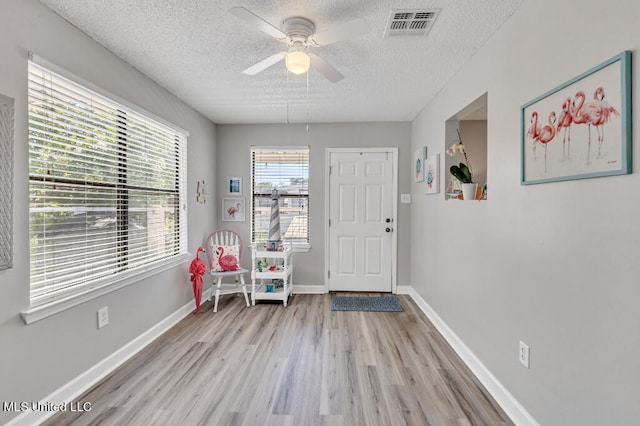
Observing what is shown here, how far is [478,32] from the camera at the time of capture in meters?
2.15

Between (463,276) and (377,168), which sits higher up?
(377,168)

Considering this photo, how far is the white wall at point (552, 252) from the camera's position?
1.20m

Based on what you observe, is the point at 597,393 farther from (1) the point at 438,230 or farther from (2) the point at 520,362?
(1) the point at 438,230

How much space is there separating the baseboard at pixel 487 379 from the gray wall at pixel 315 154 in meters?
1.42

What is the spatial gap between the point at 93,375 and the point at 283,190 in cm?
291

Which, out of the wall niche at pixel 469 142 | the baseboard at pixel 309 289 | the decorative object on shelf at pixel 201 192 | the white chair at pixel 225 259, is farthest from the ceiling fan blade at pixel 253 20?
the baseboard at pixel 309 289

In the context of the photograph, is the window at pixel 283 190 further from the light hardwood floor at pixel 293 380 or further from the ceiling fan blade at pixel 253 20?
the ceiling fan blade at pixel 253 20

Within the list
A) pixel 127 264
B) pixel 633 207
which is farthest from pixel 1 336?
pixel 633 207

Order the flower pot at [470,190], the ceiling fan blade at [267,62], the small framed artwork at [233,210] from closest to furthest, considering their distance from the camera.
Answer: the ceiling fan blade at [267,62]
the flower pot at [470,190]
the small framed artwork at [233,210]

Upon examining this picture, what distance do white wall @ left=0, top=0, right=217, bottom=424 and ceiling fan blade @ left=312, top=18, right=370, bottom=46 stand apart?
1560 mm

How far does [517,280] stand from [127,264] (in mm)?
2834

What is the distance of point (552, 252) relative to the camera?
1.58m

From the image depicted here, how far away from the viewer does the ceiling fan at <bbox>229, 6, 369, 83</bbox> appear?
1.71m

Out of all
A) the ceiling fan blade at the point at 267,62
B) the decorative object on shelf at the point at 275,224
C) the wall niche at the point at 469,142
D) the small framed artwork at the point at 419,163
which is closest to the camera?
the ceiling fan blade at the point at 267,62
